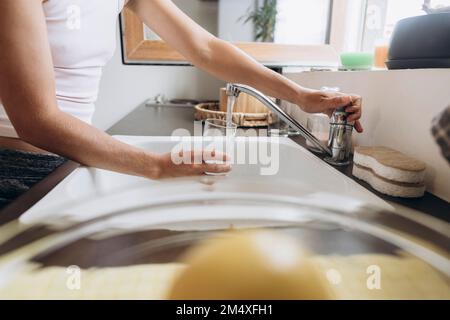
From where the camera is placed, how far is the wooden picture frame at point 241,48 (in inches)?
61.7

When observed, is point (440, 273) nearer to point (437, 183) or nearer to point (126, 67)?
point (437, 183)

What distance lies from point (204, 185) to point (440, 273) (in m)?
0.51

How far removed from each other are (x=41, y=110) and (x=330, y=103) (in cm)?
63

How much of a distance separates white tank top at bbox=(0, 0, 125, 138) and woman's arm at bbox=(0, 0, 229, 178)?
203 mm

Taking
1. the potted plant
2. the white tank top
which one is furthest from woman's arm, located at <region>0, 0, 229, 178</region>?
the potted plant

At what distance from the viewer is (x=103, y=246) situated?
1.38 ft

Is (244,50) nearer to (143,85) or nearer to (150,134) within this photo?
(143,85)

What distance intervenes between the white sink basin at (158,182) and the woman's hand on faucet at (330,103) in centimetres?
12

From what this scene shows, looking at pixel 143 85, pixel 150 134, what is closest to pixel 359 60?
pixel 150 134

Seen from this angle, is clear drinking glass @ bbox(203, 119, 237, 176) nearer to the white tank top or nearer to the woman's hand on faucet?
the woman's hand on faucet

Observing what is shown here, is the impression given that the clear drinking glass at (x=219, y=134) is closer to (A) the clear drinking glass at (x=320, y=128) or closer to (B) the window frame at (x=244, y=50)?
(A) the clear drinking glass at (x=320, y=128)

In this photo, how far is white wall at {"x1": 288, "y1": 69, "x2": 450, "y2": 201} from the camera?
1.91 ft

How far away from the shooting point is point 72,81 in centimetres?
78
